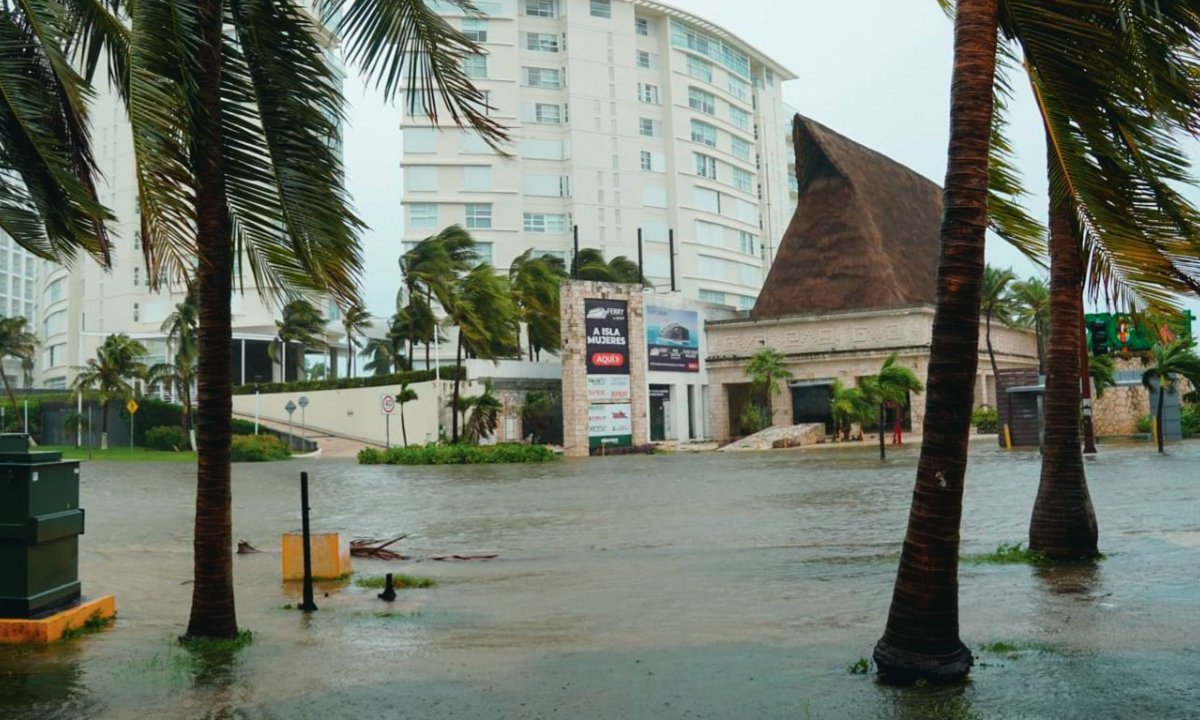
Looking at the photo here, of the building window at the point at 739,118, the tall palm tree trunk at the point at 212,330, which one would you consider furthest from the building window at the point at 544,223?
the tall palm tree trunk at the point at 212,330

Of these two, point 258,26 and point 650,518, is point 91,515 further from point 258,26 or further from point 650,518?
point 258,26

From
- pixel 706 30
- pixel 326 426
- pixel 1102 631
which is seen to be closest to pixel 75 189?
pixel 1102 631

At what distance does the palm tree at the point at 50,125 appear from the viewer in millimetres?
7531

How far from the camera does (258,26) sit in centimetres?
741

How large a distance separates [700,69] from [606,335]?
42.1 metres

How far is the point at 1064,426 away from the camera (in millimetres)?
9961

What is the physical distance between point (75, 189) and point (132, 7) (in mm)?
1434

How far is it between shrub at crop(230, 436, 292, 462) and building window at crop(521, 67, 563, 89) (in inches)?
1530

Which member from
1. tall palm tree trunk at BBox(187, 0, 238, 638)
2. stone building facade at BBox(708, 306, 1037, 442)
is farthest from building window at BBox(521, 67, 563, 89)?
tall palm tree trunk at BBox(187, 0, 238, 638)

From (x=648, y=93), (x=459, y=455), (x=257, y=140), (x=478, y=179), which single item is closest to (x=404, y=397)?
(x=459, y=455)

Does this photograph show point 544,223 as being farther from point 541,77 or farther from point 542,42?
point 542,42

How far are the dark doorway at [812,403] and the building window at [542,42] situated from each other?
122ft

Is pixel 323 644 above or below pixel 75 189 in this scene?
below

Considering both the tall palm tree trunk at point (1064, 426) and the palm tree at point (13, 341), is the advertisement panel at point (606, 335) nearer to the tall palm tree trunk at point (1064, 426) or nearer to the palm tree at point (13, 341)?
the tall palm tree trunk at point (1064, 426)
